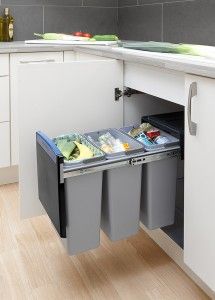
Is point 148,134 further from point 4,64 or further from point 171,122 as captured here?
point 4,64

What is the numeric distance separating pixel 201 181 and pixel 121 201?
0.34m

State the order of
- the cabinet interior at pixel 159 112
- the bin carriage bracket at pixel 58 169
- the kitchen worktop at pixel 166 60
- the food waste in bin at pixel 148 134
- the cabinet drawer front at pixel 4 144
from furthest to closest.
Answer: the cabinet drawer front at pixel 4 144, the cabinet interior at pixel 159 112, the food waste in bin at pixel 148 134, the bin carriage bracket at pixel 58 169, the kitchen worktop at pixel 166 60

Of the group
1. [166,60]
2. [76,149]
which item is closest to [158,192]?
[76,149]

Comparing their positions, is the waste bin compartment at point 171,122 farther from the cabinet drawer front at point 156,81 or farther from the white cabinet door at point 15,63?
the white cabinet door at point 15,63

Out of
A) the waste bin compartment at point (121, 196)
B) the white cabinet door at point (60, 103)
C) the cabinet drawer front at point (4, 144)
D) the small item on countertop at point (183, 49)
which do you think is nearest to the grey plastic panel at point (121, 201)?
the waste bin compartment at point (121, 196)

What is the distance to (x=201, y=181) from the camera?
3.95 feet

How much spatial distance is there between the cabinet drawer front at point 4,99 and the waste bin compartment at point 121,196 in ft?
3.73

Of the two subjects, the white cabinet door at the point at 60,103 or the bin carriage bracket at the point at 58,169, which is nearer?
the bin carriage bracket at the point at 58,169

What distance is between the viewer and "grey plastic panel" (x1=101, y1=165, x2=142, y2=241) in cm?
138

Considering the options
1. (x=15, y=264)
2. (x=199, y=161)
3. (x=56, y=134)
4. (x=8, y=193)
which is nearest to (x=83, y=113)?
(x=56, y=134)

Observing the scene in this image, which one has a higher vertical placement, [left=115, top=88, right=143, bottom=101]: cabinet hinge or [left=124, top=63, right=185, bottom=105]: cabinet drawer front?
[left=124, top=63, right=185, bottom=105]: cabinet drawer front

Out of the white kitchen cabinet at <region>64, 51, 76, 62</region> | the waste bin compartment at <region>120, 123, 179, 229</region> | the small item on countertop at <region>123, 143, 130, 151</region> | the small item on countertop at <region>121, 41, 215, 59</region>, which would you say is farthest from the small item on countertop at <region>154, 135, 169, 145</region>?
the white kitchen cabinet at <region>64, 51, 76, 62</region>

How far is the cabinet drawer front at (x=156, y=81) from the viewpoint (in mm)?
1341

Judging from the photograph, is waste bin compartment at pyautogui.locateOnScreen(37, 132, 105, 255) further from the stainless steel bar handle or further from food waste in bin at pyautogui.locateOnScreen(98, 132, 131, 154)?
the stainless steel bar handle
